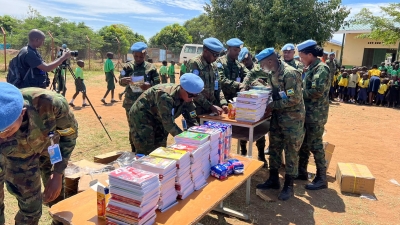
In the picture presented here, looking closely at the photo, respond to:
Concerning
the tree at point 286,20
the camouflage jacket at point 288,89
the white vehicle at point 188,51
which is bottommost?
the camouflage jacket at point 288,89

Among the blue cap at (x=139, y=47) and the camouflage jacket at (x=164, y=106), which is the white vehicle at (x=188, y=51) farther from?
the camouflage jacket at (x=164, y=106)

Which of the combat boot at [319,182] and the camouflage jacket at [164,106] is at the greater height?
the camouflage jacket at [164,106]

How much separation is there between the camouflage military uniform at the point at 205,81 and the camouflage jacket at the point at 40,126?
7.32 ft

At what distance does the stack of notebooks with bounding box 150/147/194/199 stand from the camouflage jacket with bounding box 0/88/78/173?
2.24ft

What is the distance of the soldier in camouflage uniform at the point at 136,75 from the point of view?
16.0 ft

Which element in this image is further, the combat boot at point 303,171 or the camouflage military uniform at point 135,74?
the camouflage military uniform at point 135,74

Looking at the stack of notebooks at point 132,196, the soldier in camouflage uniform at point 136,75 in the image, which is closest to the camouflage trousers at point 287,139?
the soldier in camouflage uniform at point 136,75

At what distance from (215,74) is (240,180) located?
2.22 m

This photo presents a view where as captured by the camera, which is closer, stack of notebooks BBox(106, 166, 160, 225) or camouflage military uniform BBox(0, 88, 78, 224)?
stack of notebooks BBox(106, 166, 160, 225)

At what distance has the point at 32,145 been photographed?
2.13m

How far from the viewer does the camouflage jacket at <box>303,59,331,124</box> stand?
4156 millimetres

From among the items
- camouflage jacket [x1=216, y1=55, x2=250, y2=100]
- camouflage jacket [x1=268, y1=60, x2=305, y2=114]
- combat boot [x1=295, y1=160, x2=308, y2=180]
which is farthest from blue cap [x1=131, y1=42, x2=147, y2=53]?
combat boot [x1=295, y1=160, x2=308, y2=180]

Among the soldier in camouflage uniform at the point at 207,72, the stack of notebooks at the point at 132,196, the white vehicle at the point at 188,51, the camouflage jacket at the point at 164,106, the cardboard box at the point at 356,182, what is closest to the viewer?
the stack of notebooks at the point at 132,196

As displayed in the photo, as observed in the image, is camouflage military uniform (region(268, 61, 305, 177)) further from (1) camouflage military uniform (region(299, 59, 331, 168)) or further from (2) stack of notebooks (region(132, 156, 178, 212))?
(2) stack of notebooks (region(132, 156, 178, 212))
